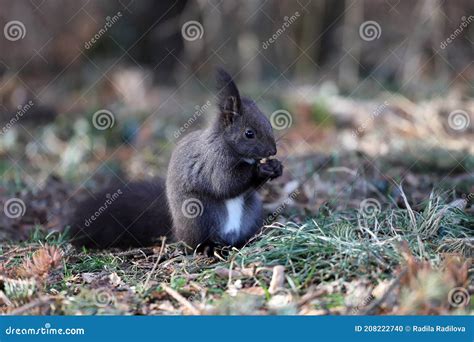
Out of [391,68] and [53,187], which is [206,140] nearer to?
[53,187]

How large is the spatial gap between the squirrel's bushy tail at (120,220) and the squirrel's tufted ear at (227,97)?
1043 millimetres

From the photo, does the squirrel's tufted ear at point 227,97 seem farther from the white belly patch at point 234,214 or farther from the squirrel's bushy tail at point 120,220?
the squirrel's bushy tail at point 120,220

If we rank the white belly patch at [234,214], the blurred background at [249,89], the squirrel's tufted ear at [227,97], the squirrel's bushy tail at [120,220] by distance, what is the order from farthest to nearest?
the blurred background at [249,89], the squirrel's bushy tail at [120,220], the white belly patch at [234,214], the squirrel's tufted ear at [227,97]

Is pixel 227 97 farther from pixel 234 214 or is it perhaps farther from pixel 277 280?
pixel 277 280

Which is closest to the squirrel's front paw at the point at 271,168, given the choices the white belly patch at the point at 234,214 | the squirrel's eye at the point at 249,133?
the squirrel's eye at the point at 249,133

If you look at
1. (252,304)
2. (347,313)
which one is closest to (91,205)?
(252,304)

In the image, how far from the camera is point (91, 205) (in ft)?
19.2

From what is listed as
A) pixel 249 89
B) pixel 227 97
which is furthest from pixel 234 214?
pixel 249 89

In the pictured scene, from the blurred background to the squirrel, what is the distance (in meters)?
0.67

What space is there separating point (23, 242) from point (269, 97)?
20.7 ft

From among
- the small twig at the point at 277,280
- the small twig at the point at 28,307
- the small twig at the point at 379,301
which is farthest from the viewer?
the small twig at the point at 277,280

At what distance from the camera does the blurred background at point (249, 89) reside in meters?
7.50

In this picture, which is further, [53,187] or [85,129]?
[85,129]

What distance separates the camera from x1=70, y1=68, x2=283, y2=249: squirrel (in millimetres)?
5242
